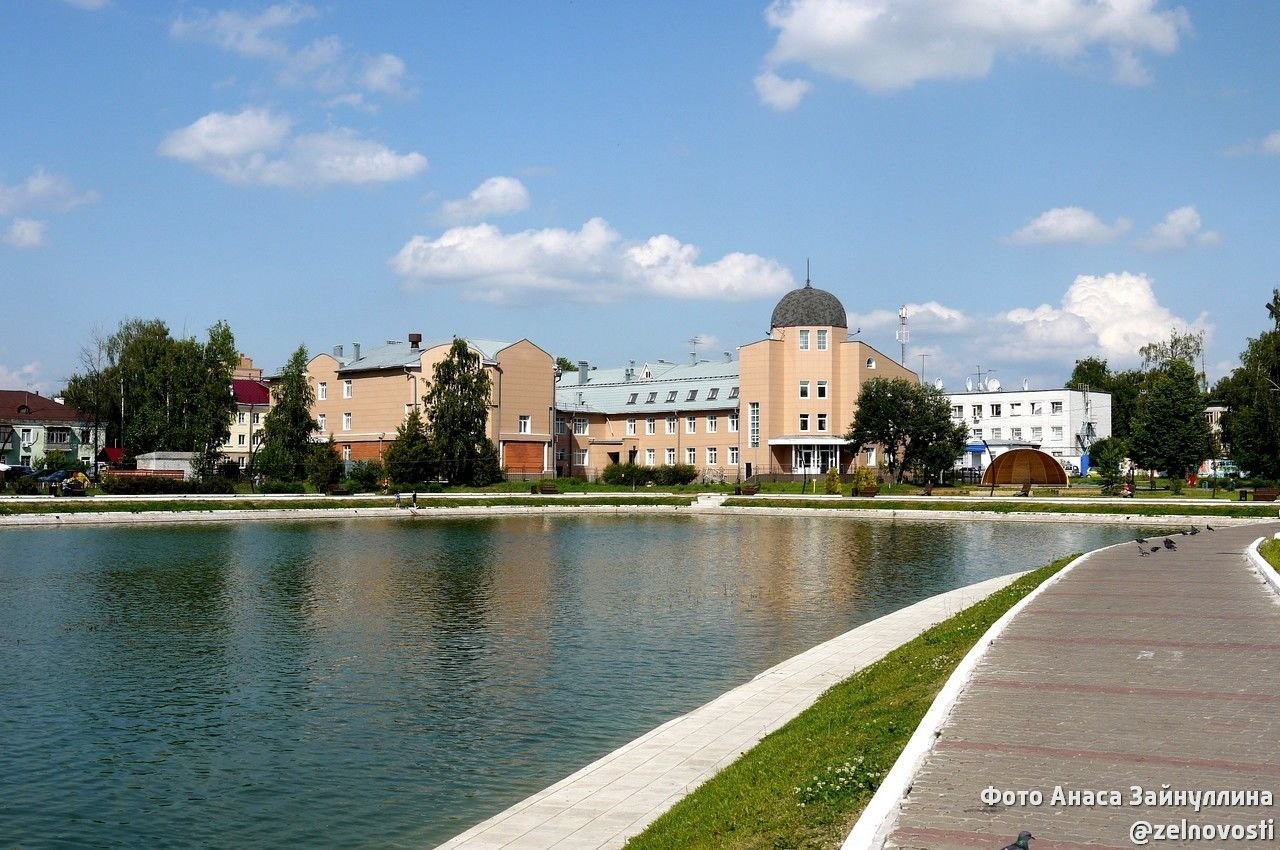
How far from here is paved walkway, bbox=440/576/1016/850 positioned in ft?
33.2

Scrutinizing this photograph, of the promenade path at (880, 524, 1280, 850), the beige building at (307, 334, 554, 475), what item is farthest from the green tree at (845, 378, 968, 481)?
the promenade path at (880, 524, 1280, 850)

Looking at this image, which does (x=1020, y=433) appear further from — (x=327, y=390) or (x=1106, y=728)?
(x=1106, y=728)

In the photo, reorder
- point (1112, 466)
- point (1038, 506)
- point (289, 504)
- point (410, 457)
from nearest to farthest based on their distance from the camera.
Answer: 1. point (1038, 506)
2. point (289, 504)
3. point (1112, 466)
4. point (410, 457)

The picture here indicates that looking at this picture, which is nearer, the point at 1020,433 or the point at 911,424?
the point at 911,424

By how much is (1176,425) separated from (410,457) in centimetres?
5426

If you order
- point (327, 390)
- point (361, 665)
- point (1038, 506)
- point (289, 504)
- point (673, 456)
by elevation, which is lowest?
point (361, 665)

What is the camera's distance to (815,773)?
32.7 ft

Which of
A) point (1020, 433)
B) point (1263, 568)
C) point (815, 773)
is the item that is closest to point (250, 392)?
point (1020, 433)

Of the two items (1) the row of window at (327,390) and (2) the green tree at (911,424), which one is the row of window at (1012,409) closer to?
(2) the green tree at (911,424)

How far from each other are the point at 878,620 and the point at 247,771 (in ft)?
44.2

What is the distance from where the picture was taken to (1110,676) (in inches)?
492

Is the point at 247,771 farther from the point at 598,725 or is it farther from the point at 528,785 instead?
the point at 598,725

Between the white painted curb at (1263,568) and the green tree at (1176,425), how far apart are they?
5257cm

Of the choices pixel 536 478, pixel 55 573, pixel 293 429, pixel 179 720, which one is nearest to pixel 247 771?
pixel 179 720
